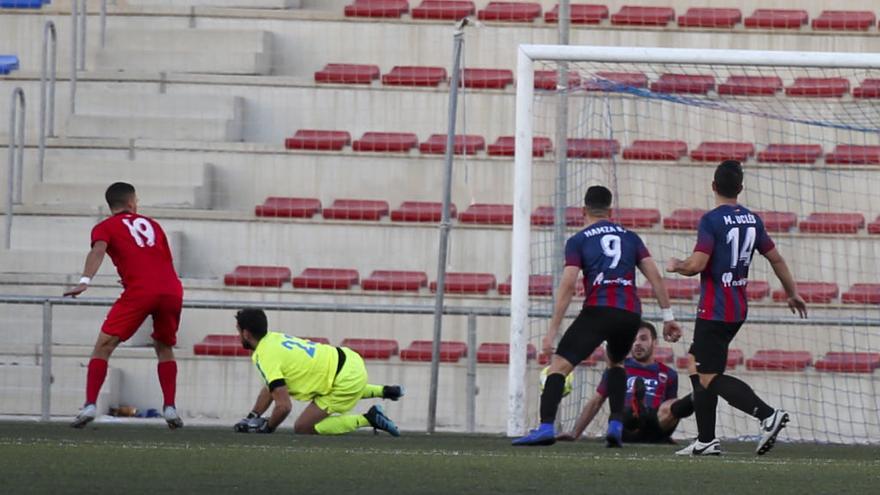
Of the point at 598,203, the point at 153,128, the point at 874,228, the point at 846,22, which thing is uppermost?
the point at 846,22

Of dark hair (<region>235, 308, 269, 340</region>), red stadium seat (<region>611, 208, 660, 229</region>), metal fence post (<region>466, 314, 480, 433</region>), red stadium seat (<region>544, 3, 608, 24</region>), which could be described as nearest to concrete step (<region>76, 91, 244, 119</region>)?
red stadium seat (<region>544, 3, 608, 24</region>)

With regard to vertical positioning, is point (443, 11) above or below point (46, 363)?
above

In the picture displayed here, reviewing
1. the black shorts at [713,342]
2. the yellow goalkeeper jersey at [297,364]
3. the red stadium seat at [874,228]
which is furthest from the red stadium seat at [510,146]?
the black shorts at [713,342]

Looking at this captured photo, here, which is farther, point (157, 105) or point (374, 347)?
point (157, 105)

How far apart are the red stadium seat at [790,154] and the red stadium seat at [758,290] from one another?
1.29 m

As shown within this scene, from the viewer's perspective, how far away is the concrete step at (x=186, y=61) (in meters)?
16.4

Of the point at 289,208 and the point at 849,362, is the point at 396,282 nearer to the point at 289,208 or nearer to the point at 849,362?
the point at 289,208

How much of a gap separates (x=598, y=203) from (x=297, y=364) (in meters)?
2.56

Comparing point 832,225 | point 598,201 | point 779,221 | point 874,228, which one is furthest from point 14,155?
point 598,201

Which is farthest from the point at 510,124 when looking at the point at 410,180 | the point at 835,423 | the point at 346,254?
the point at 835,423

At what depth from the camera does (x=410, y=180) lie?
1566 centimetres

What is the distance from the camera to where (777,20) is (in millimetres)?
16484

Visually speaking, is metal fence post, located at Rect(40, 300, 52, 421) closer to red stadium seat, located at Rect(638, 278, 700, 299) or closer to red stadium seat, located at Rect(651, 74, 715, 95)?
red stadium seat, located at Rect(638, 278, 700, 299)

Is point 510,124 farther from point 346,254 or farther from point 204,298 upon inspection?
point 204,298
